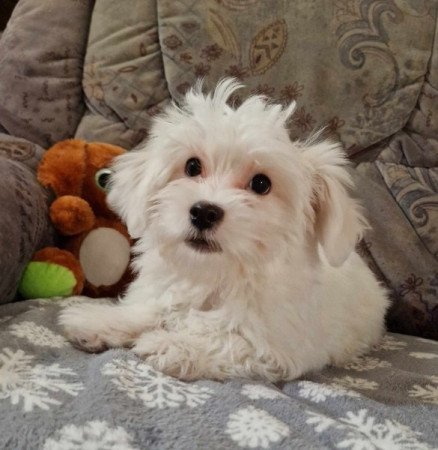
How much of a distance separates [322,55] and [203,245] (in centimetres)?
110

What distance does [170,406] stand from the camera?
103 cm

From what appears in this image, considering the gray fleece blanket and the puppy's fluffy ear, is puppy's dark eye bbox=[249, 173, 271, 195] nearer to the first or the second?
the puppy's fluffy ear

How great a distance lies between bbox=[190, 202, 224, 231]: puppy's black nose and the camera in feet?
3.97

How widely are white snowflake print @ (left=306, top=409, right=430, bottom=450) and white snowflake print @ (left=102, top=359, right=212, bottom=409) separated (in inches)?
8.6

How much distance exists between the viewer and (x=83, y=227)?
70.7 inches

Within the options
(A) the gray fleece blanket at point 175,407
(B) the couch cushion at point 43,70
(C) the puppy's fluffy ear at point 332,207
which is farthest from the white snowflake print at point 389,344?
(B) the couch cushion at point 43,70

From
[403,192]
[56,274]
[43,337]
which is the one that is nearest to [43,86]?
[56,274]

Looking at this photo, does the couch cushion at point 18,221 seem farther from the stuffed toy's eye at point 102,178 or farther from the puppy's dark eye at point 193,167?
the puppy's dark eye at point 193,167

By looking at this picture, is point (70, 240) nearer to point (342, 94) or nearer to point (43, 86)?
point (43, 86)

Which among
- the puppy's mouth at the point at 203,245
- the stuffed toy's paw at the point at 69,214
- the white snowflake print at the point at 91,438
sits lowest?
the white snowflake print at the point at 91,438

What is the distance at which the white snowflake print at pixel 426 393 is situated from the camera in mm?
1256

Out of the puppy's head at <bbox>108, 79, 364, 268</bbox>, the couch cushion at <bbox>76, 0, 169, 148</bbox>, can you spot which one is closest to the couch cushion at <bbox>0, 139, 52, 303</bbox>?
the puppy's head at <bbox>108, 79, 364, 268</bbox>

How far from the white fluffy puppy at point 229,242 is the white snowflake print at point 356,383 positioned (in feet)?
0.22

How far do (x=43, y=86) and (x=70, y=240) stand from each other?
0.67 metres
